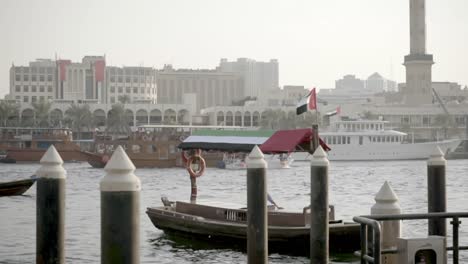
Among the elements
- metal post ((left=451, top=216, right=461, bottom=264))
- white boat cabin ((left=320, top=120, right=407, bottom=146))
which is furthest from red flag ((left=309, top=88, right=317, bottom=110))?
white boat cabin ((left=320, top=120, right=407, bottom=146))

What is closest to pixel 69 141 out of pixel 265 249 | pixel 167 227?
pixel 167 227

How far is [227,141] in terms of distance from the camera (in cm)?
3133

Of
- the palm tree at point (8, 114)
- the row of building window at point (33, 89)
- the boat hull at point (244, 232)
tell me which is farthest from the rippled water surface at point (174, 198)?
the row of building window at point (33, 89)

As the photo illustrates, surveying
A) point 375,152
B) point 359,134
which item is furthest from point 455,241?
point 375,152

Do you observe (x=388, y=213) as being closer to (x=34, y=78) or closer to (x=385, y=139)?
(x=385, y=139)

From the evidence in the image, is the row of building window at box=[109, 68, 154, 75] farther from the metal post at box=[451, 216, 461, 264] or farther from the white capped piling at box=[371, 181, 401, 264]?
the metal post at box=[451, 216, 461, 264]

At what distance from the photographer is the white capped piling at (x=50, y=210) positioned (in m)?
12.0

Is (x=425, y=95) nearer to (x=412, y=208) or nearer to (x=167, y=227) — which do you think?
(x=412, y=208)

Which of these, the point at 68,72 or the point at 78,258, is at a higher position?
the point at 68,72

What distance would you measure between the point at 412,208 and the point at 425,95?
137 meters

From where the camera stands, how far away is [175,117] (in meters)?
163

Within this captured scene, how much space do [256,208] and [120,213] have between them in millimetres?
6552

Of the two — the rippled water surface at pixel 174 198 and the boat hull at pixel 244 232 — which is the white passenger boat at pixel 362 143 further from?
the boat hull at pixel 244 232

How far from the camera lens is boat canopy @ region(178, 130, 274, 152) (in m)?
30.7
